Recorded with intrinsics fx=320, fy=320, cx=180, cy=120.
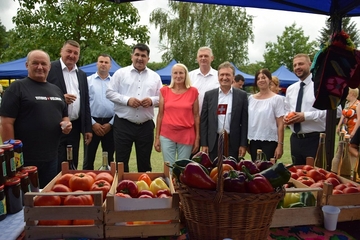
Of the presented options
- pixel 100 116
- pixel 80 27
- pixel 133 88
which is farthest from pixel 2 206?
pixel 80 27

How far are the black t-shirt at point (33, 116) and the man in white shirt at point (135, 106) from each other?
1179 mm

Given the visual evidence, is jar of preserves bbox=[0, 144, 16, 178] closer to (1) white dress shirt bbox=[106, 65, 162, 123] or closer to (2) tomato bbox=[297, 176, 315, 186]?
(2) tomato bbox=[297, 176, 315, 186]

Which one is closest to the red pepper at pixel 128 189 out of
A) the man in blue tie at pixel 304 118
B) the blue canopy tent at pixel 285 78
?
the man in blue tie at pixel 304 118

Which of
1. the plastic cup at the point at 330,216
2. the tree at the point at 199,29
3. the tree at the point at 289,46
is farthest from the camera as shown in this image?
the tree at the point at 289,46

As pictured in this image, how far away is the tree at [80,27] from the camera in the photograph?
1138 centimetres

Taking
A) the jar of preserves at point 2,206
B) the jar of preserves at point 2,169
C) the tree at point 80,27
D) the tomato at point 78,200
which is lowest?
the jar of preserves at point 2,206

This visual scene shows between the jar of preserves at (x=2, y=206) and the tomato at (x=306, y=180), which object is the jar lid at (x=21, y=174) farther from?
the tomato at (x=306, y=180)

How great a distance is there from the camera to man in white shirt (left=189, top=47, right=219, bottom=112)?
4289 millimetres

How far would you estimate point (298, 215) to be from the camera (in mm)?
1580

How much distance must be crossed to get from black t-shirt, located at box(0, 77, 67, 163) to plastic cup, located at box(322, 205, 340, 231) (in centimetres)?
221

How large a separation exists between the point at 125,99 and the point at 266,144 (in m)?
1.76

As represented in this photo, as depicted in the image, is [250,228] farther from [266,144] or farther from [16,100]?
[266,144]

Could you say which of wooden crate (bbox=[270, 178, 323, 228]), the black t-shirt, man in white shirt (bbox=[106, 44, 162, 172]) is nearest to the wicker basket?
wooden crate (bbox=[270, 178, 323, 228])

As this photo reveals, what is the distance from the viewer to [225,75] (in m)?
3.65
